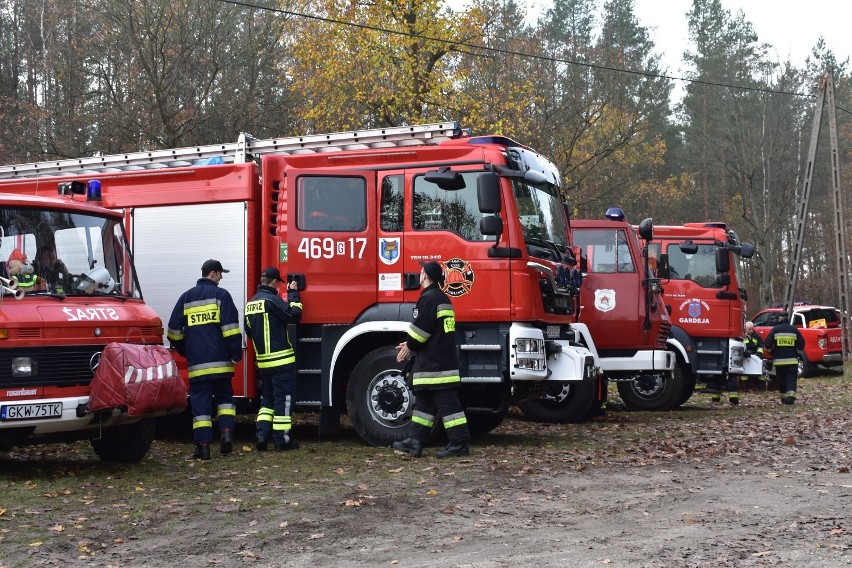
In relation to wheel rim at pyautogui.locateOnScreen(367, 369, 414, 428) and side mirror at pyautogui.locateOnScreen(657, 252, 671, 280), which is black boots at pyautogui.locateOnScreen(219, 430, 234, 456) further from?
side mirror at pyautogui.locateOnScreen(657, 252, 671, 280)

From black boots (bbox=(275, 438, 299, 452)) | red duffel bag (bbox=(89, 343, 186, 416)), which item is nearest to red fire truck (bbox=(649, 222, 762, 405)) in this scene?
black boots (bbox=(275, 438, 299, 452))

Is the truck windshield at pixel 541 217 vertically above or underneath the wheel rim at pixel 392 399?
above

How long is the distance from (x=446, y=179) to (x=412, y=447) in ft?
8.50

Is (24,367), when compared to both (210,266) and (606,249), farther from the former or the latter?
(606,249)

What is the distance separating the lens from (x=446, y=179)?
9836mm

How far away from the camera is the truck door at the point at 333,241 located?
10273 mm

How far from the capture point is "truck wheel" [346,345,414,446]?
10.1 m

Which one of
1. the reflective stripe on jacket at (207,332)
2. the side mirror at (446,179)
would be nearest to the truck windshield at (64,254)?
the reflective stripe on jacket at (207,332)

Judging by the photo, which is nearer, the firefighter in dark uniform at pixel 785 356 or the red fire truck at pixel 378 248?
the red fire truck at pixel 378 248

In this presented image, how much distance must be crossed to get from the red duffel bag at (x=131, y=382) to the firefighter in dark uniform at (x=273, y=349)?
1559 millimetres

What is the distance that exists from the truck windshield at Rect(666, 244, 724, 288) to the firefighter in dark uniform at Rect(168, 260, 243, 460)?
8820 millimetres

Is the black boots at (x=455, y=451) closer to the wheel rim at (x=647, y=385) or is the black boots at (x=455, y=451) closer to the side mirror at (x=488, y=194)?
the side mirror at (x=488, y=194)

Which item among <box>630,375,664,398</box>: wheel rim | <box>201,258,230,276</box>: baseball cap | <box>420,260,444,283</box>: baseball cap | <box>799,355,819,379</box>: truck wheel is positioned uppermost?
<box>201,258,230,276</box>: baseball cap

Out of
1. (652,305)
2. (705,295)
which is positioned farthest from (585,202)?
(652,305)
